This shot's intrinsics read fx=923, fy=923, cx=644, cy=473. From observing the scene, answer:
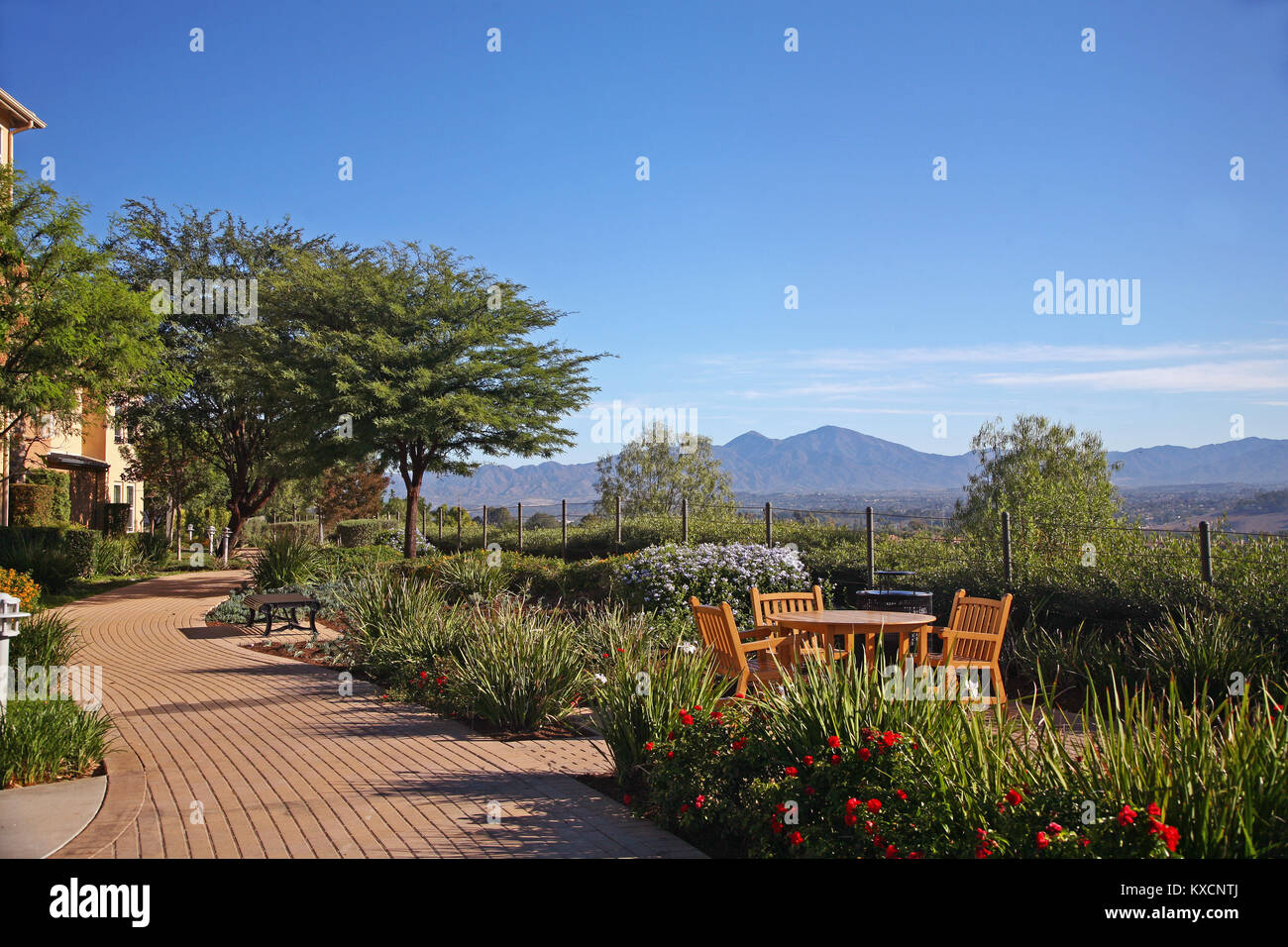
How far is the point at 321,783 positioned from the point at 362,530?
3264 centimetres

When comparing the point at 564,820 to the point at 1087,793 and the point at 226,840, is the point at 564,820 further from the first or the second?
the point at 1087,793

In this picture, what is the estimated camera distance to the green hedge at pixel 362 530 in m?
35.2

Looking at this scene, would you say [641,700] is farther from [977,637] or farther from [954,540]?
[954,540]

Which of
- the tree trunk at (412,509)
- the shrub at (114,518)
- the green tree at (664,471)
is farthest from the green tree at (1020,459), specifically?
the shrub at (114,518)

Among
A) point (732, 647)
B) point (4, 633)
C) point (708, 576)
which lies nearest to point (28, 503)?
point (708, 576)

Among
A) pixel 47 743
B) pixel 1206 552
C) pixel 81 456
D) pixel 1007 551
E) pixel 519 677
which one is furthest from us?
pixel 81 456

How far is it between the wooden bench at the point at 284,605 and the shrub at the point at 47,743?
247 inches

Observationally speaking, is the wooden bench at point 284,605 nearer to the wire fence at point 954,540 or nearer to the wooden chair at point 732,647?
the wire fence at point 954,540

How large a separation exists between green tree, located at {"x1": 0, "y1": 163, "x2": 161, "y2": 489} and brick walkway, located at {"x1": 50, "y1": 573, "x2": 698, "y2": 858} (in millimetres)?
12601

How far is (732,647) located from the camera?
280 inches

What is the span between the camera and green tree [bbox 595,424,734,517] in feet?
273
